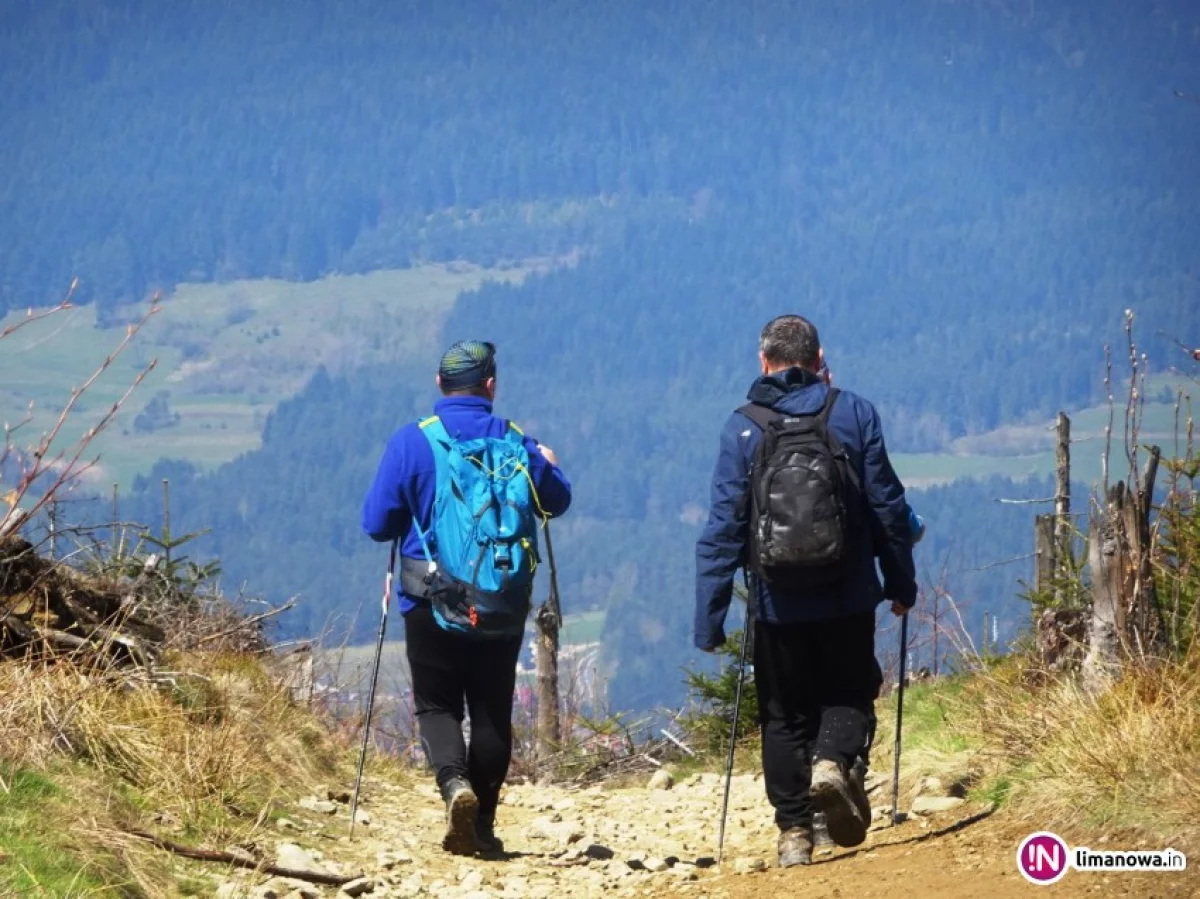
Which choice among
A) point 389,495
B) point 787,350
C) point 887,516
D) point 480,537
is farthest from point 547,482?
point 887,516

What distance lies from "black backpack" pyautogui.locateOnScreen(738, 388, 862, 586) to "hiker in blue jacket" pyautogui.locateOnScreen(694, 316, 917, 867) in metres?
0.02

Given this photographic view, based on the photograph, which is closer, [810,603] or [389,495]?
[810,603]

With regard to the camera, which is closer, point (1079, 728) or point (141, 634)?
point (1079, 728)

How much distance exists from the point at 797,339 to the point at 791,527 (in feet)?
2.66

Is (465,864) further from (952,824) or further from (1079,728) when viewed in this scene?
(1079,728)

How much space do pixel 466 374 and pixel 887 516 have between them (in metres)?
2.01

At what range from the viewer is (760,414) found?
7.94m

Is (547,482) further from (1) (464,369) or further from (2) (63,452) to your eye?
(2) (63,452)

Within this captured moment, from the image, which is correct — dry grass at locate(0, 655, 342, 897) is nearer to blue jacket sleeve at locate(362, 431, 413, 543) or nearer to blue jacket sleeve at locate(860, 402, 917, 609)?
blue jacket sleeve at locate(362, 431, 413, 543)

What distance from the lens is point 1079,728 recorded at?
25.8ft

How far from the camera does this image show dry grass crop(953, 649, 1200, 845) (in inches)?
280

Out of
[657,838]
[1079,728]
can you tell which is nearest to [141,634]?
[657,838]

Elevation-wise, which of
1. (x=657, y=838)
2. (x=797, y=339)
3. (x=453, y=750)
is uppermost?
(x=797, y=339)

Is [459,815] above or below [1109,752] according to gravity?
below
